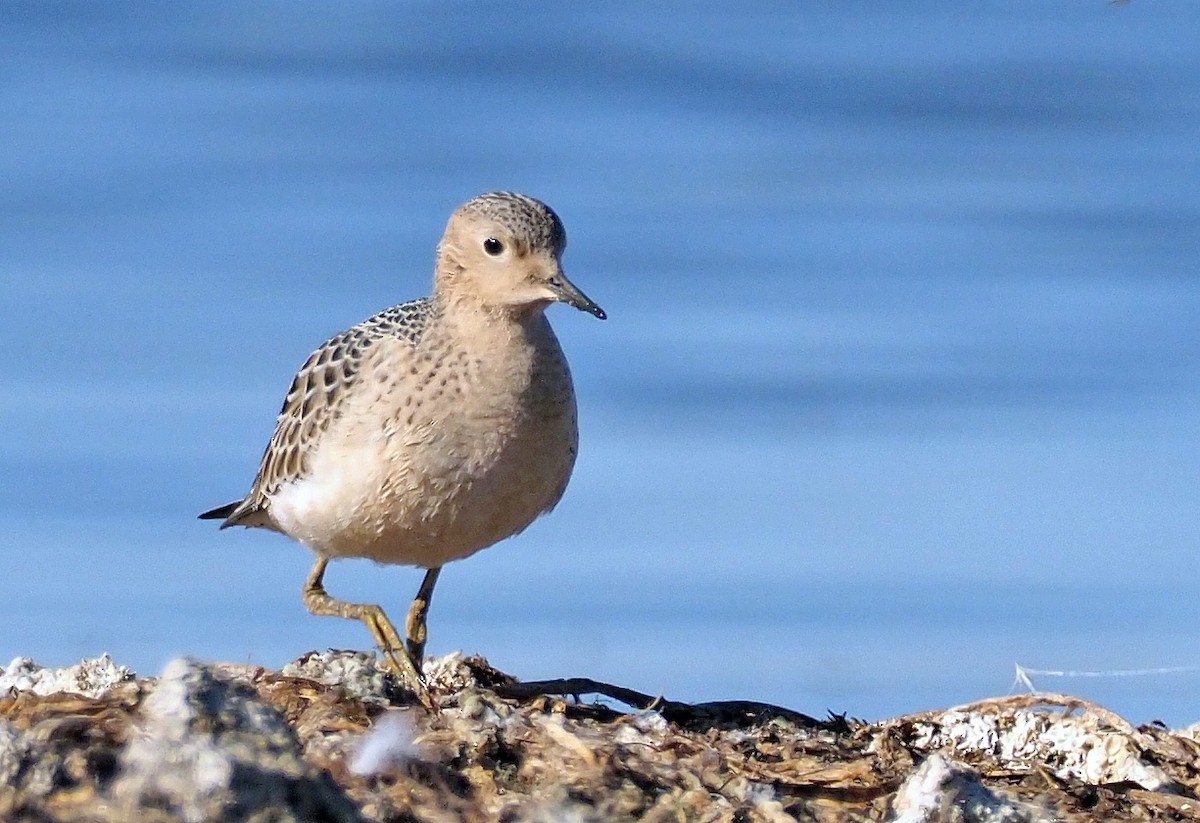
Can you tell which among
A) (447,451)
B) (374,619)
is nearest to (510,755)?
(447,451)

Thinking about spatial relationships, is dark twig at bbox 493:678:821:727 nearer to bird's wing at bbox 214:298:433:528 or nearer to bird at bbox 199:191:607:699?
bird at bbox 199:191:607:699

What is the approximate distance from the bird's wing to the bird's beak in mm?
615

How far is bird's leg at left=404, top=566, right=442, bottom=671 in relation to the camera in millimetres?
9289

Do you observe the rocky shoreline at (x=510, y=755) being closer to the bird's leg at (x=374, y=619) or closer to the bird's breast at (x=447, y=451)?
the bird's leg at (x=374, y=619)

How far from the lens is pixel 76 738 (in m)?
4.80

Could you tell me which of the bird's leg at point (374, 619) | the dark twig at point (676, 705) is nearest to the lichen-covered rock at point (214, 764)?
the bird's leg at point (374, 619)

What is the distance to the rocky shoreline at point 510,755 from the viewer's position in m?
4.55

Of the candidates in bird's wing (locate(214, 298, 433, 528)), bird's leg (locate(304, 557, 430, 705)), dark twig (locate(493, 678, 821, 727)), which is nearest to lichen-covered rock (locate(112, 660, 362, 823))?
bird's leg (locate(304, 557, 430, 705))

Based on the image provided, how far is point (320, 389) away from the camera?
A: 30.1ft

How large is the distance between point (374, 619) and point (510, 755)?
312 centimetres

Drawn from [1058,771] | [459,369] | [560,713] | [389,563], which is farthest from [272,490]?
[1058,771]

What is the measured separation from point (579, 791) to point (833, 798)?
0.80 m

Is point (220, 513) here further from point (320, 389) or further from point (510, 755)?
point (510, 755)

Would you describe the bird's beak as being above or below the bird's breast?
above
